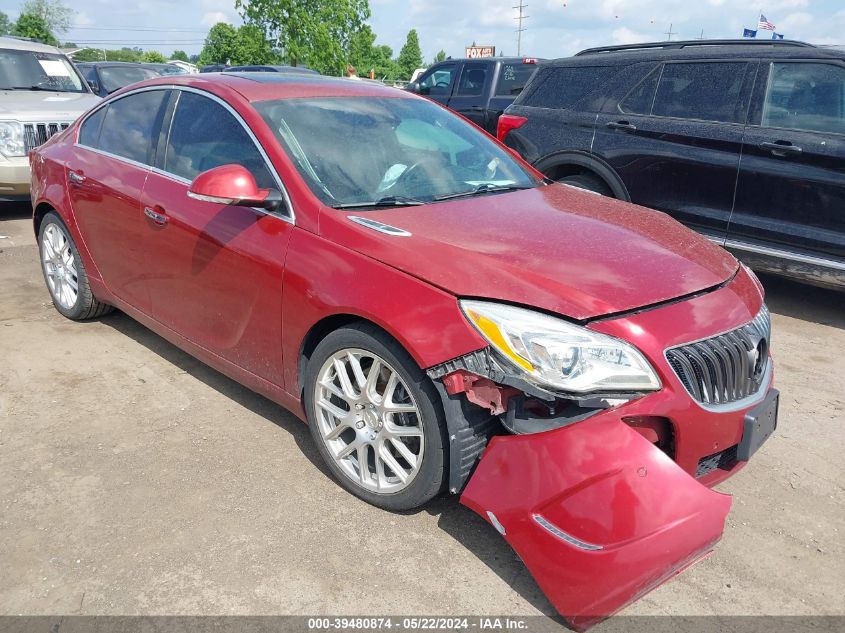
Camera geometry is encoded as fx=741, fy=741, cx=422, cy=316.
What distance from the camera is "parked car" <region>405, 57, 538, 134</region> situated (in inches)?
455

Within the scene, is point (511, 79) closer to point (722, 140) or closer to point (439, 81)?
point (439, 81)

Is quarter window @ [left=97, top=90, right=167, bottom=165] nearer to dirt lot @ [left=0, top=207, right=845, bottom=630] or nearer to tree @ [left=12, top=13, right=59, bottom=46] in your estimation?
dirt lot @ [left=0, top=207, right=845, bottom=630]

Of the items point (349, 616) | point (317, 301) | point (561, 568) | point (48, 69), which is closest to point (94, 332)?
point (317, 301)

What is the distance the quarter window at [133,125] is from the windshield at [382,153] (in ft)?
3.09

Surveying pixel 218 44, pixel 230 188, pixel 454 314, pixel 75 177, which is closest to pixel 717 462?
pixel 454 314

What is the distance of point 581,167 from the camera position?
20.7 feet

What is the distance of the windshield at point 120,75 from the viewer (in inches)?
550

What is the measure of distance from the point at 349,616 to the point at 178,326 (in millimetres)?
1986

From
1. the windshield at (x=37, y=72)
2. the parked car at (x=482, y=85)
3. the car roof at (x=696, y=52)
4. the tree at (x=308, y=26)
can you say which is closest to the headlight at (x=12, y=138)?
the windshield at (x=37, y=72)

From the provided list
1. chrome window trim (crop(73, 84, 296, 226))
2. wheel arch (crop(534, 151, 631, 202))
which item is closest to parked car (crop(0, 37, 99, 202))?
chrome window trim (crop(73, 84, 296, 226))

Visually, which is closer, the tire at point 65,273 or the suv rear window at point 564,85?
the tire at point 65,273

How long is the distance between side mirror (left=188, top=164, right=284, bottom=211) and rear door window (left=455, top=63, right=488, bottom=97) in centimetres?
932

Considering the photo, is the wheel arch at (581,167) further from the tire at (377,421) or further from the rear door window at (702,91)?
the tire at (377,421)

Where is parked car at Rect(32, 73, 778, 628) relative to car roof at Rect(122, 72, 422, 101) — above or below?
below
